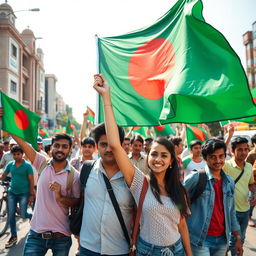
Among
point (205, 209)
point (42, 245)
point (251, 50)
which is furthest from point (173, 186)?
point (251, 50)

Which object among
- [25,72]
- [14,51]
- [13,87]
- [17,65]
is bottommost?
[13,87]

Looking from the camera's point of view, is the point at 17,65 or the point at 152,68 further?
the point at 17,65

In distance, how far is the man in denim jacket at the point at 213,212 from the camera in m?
2.52

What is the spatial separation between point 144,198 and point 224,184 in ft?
3.37

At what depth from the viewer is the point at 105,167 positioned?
222 centimetres

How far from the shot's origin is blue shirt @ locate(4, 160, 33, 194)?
15.4 ft

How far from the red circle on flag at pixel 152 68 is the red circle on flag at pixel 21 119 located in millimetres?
1778

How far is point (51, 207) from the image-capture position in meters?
2.53

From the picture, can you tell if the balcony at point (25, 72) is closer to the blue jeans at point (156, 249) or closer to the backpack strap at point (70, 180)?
the backpack strap at point (70, 180)

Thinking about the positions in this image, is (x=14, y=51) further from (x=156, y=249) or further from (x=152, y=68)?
(x=156, y=249)

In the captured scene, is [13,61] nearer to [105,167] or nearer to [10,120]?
[10,120]

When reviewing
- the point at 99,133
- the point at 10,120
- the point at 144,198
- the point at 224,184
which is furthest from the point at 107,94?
the point at 10,120

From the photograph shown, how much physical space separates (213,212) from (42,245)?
1658mm

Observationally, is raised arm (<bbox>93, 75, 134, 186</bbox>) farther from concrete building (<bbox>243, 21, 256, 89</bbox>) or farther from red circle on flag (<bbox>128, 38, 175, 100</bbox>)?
concrete building (<bbox>243, 21, 256, 89</bbox>)
